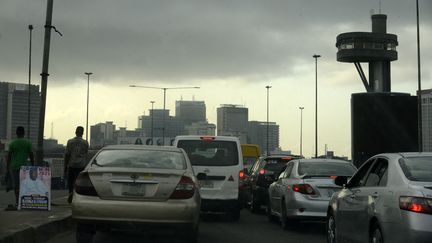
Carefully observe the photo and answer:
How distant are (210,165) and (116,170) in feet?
18.0

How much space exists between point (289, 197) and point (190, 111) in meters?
92.2

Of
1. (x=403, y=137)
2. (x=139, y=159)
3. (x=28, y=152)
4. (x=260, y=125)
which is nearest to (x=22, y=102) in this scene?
(x=403, y=137)

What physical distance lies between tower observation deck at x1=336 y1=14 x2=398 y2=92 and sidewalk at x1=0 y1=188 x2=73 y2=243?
6250 cm

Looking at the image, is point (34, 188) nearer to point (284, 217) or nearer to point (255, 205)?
point (284, 217)

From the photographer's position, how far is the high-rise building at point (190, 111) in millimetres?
102250

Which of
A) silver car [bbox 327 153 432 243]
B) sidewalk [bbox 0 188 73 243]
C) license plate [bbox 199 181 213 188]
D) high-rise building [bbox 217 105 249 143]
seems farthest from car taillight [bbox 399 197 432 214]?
high-rise building [bbox 217 105 249 143]

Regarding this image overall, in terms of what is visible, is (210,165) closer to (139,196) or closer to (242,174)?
(242,174)

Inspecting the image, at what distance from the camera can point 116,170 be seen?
8219mm

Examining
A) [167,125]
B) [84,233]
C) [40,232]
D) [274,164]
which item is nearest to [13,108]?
[274,164]

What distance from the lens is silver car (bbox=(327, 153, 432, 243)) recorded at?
5.74 metres

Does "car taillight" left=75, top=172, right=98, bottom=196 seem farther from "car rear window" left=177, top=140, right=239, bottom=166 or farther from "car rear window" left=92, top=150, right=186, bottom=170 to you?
"car rear window" left=177, top=140, right=239, bottom=166

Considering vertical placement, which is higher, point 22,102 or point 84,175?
point 22,102

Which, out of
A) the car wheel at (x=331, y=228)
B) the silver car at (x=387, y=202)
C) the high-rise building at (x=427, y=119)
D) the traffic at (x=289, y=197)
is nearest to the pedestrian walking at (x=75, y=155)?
the traffic at (x=289, y=197)

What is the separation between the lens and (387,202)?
6.28m
